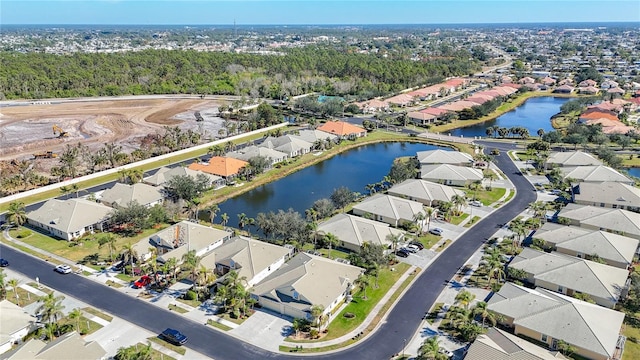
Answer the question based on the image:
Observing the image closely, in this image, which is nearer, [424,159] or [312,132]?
[424,159]

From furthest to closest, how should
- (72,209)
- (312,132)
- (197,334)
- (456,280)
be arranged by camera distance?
(312,132), (72,209), (456,280), (197,334)

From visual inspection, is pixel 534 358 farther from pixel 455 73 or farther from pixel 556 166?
pixel 455 73

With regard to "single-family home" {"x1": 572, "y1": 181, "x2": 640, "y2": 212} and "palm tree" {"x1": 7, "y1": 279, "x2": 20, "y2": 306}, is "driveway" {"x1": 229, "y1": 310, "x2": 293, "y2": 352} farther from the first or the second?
"single-family home" {"x1": 572, "y1": 181, "x2": 640, "y2": 212}

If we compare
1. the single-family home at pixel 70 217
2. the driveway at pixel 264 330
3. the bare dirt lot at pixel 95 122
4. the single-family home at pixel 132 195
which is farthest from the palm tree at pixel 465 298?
the bare dirt lot at pixel 95 122

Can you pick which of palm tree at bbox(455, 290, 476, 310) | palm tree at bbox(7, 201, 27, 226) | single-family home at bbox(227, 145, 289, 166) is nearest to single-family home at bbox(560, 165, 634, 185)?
palm tree at bbox(455, 290, 476, 310)

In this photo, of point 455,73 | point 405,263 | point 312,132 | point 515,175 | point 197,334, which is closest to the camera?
point 197,334

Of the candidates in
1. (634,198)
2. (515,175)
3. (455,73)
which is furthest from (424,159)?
(455,73)

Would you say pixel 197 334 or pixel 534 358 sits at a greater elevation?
pixel 534 358
